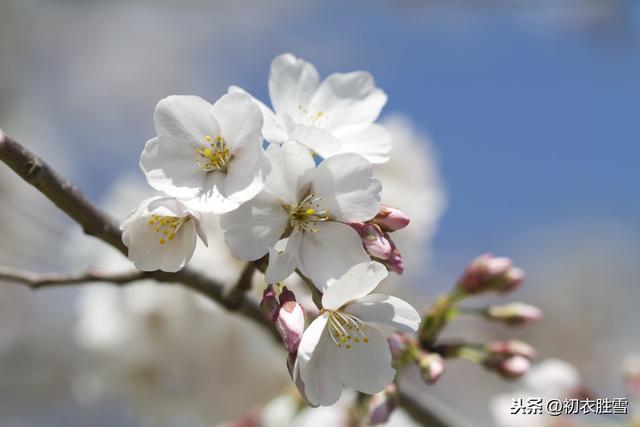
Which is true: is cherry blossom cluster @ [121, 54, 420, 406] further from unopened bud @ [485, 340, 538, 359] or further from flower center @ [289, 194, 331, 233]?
unopened bud @ [485, 340, 538, 359]

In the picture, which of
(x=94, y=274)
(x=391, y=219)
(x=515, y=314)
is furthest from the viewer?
(x=515, y=314)

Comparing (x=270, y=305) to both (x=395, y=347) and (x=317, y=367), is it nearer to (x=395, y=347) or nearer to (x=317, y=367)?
(x=317, y=367)

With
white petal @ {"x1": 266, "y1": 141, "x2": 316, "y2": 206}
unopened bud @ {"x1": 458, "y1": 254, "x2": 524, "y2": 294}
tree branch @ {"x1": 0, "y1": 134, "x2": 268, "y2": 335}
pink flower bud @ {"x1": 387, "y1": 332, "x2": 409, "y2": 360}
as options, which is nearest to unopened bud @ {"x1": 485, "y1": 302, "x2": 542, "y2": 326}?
unopened bud @ {"x1": 458, "y1": 254, "x2": 524, "y2": 294}

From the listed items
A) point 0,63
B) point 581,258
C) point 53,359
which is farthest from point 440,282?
point 0,63

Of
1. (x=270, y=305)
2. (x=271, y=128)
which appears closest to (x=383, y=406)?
(x=270, y=305)

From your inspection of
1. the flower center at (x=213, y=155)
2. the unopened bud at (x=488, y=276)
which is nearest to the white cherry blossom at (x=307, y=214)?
the flower center at (x=213, y=155)

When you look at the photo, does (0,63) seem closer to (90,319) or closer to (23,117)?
(23,117)

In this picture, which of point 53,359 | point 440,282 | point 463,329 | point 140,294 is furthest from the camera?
point 440,282
